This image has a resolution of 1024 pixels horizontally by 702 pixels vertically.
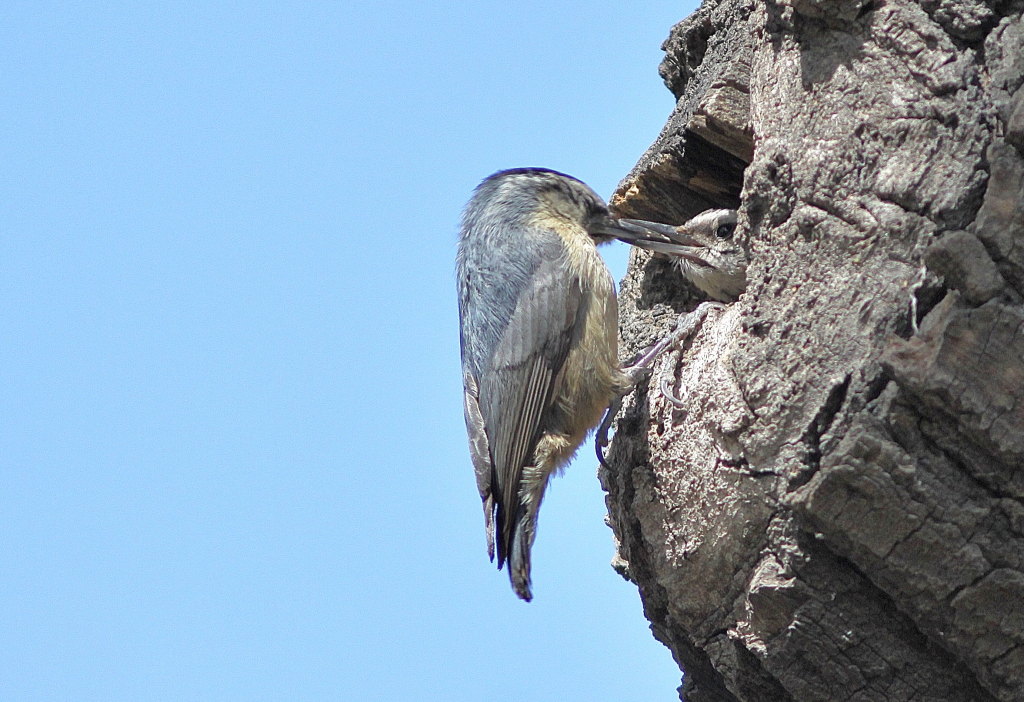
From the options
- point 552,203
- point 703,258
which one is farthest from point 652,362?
point 552,203

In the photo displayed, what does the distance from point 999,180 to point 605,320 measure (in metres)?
1.57

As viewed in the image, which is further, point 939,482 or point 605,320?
point 605,320

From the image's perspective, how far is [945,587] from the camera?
9.12 ft

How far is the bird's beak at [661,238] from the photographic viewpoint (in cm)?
392

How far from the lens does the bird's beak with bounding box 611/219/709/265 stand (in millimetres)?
3922

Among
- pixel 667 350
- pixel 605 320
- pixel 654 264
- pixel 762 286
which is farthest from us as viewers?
pixel 654 264

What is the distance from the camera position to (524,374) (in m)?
3.99

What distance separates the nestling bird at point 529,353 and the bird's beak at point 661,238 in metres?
0.03

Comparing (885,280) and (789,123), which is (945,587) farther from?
(789,123)

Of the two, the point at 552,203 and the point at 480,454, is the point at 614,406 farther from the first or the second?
the point at 552,203

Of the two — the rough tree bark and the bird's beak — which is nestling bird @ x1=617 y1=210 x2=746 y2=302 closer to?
Result: the bird's beak

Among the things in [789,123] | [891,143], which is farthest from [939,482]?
[789,123]

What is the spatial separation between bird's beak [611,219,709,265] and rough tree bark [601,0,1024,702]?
37cm

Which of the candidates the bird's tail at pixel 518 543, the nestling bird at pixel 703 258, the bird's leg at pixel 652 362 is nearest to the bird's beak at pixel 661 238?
the nestling bird at pixel 703 258
